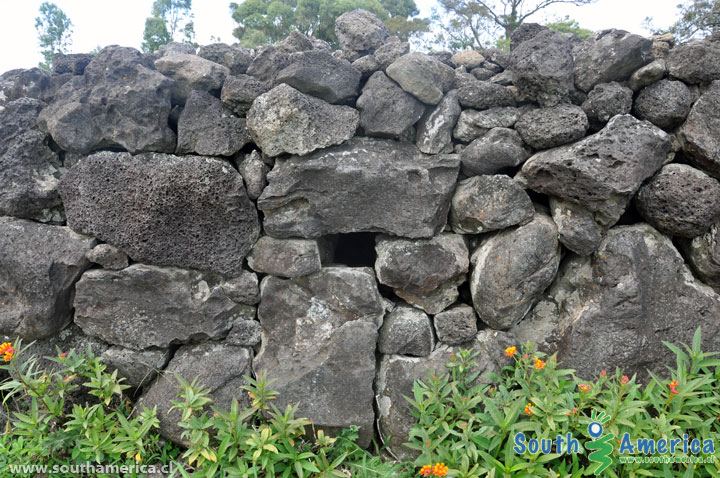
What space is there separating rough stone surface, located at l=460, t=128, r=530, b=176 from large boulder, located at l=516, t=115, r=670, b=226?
0.45 ft

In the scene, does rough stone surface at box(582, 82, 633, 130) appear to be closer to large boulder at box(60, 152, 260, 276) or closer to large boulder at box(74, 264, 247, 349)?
large boulder at box(60, 152, 260, 276)

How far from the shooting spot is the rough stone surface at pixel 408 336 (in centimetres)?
271

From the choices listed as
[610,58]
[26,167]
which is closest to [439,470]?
[610,58]

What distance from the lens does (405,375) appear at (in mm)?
2664

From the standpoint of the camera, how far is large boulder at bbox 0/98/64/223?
2.76m

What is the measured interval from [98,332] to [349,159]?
6.56ft

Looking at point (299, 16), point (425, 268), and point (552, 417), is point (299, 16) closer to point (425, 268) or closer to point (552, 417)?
point (425, 268)

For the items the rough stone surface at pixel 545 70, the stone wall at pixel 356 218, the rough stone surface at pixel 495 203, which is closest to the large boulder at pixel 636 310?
the stone wall at pixel 356 218

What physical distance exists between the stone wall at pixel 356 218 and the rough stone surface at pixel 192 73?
0.01 meters

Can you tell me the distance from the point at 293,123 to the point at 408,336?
1.51 meters

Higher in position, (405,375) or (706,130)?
(706,130)

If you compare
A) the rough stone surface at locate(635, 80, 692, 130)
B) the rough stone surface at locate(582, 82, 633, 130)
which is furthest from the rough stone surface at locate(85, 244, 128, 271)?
the rough stone surface at locate(635, 80, 692, 130)

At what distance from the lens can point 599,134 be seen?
96.4 inches

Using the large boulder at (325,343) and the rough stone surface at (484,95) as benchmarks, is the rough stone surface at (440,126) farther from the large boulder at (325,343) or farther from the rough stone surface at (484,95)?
the large boulder at (325,343)
